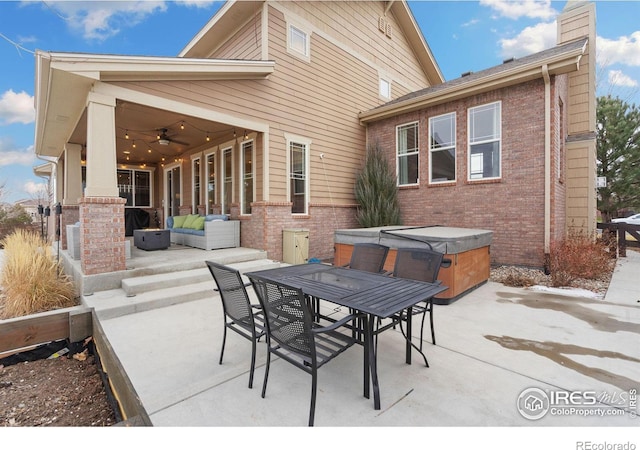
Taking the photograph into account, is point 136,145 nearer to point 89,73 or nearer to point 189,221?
point 189,221

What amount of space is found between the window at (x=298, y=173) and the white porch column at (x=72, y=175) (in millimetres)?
A: 5347

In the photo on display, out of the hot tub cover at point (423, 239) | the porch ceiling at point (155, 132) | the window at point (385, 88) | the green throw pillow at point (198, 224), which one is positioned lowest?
the hot tub cover at point (423, 239)

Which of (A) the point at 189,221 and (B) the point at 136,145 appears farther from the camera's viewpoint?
(B) the point at 136,145

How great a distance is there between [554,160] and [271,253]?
640cm

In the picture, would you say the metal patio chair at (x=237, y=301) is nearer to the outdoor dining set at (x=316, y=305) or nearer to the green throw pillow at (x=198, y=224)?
the outdoor dining set at (x=316, y=305)

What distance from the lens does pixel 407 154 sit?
8.48 metres

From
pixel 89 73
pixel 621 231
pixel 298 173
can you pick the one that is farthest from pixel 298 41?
pixel 621 231

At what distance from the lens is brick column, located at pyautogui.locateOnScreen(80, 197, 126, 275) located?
174 inches

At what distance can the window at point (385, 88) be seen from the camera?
10331 mm

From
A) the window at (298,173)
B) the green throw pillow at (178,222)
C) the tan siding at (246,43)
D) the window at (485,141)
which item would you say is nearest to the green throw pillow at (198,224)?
the green throw pillow at (178,222)

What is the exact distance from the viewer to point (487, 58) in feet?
38.2

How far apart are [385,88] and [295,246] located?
7.08 m
